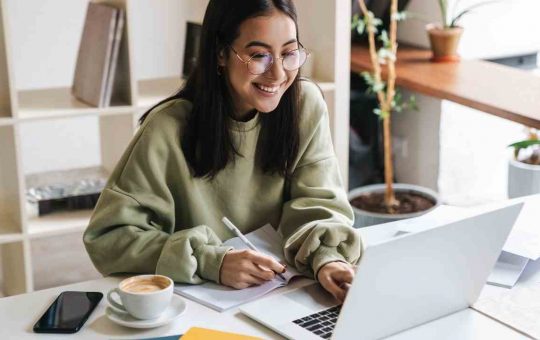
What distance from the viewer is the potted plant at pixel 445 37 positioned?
3.22 m

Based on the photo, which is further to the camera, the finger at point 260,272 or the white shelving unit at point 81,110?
the white shelving unit at point 81,110

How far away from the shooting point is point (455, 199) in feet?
11.9

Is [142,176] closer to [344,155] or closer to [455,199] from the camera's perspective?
[344,155]

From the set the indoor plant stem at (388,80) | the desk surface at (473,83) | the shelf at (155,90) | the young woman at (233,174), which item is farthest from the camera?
the indoor plant stem at (388,80)

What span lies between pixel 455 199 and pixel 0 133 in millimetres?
1882

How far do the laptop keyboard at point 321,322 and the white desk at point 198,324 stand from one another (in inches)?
2.1

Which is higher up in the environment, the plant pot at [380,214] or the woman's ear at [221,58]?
the woman's ear at [221,58]

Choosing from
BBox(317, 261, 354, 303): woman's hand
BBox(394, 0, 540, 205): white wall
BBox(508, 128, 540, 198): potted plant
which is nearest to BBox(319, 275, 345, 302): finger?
BBox(317, 261, 354, 303): woman's hand

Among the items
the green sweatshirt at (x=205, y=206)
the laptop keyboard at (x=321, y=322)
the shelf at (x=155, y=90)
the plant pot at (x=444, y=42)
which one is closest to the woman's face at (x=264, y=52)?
the green sweatshirt at (x=205, y=206)

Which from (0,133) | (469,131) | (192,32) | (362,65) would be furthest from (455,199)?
(0,133)

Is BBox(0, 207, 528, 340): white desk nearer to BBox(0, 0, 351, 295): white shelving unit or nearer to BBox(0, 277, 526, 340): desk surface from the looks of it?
BBox(0, 277, 526, 340): desk surface

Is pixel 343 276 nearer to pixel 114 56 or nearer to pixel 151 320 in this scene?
pixel 151 320

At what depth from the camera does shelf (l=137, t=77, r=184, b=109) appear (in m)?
2.86

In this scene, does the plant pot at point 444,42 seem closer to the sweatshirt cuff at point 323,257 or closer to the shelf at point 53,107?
the shelf at point 53,107
